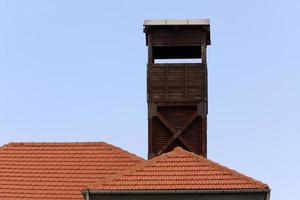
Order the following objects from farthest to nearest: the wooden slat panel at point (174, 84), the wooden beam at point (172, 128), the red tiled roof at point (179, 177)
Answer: the wooden slat panel at point (174, 84) → the wooden beam at point (172, 128) → the red tiled roof at point (179, 177)

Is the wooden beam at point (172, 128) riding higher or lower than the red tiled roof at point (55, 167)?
higher

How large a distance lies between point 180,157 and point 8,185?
7.38 m

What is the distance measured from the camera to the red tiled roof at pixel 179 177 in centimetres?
2862

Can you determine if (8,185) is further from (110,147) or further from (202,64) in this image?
(202,64)

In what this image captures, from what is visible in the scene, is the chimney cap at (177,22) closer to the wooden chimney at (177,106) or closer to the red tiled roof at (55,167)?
the wooden chimney at (177,106)

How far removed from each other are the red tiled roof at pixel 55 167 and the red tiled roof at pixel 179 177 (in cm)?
342

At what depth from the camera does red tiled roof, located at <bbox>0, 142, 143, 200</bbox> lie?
3281cm

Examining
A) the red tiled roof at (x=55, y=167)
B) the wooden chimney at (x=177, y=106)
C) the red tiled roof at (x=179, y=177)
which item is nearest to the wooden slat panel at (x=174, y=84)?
the wooden chimney at (x=177, y=106)

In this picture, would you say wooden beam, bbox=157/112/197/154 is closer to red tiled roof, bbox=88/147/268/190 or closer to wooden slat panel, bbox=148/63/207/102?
wooden slat panel, bbox=148/63/207/102

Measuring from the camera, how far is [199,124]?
36.2m

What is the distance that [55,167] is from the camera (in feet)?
113

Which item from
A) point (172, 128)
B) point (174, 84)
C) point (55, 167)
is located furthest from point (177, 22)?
point (55, 167)

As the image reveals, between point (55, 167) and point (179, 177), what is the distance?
7104mm

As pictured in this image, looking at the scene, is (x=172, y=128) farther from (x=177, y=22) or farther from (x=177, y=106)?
(x=177, y=22)
